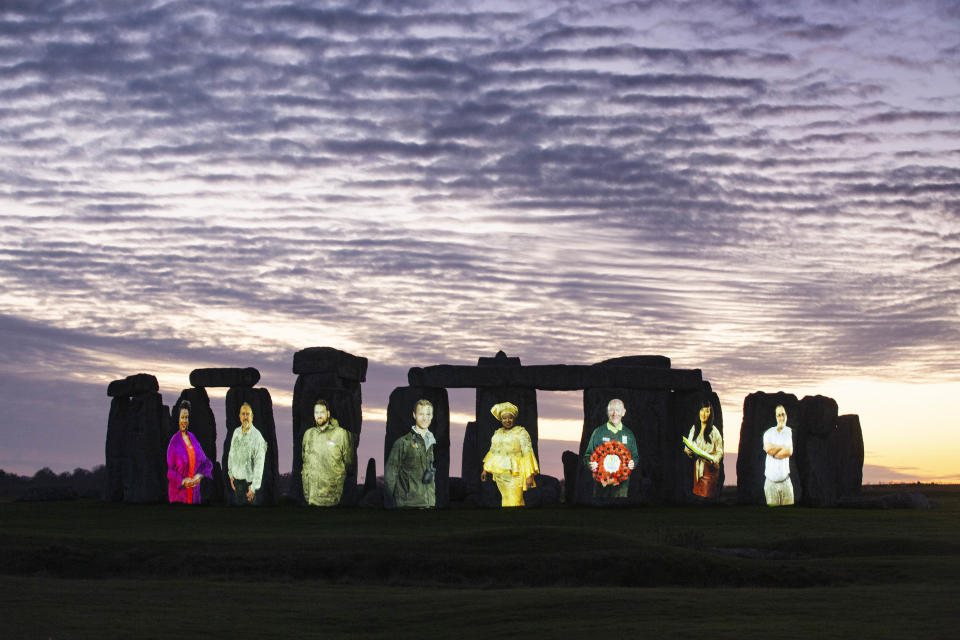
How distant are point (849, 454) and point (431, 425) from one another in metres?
16.0

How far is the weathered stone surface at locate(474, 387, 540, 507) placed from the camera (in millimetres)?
37344

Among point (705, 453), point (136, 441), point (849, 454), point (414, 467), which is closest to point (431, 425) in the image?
point (414, 467)

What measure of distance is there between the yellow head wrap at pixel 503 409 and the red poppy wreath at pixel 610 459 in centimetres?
291

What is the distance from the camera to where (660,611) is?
1750 centimetres

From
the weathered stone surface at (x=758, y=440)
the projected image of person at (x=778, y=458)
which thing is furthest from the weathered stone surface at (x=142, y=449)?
the projected image of person at (x=778, y=458)

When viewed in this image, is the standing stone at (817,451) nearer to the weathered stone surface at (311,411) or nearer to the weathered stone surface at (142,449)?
the weathered stone surface at (311,411)

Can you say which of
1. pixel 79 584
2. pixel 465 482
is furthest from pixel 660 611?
pixel 465 482

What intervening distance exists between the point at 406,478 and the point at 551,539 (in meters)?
12.7

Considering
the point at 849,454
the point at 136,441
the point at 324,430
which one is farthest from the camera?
the point at 849,454

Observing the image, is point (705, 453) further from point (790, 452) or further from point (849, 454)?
point (849, 454)

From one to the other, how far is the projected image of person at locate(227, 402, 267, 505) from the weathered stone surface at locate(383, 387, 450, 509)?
4486 millimetres

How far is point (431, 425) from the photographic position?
123 feet

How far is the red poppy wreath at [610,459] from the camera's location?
37969mm

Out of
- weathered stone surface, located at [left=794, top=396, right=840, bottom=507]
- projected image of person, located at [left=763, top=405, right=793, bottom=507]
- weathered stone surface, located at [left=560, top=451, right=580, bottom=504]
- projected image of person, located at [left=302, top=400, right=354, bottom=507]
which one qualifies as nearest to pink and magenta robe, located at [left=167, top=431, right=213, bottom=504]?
projected image of person, located at [left=302, top=400, right=354, bottom=507]
